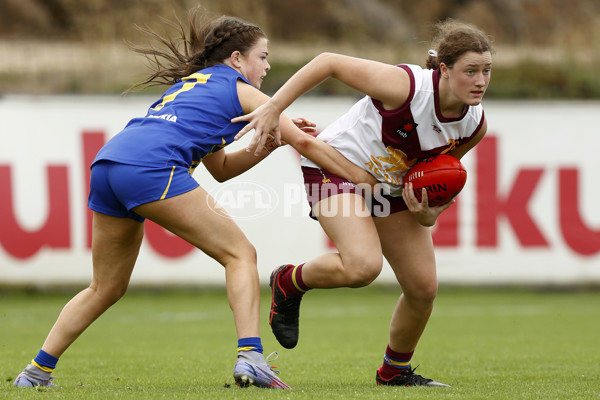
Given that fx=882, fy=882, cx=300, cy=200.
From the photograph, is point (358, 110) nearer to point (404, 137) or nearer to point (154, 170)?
point (404, 137)

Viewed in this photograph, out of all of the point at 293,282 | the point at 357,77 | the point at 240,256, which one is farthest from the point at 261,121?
the point at 293,282

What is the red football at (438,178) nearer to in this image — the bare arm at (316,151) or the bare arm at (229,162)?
the bare arm at (316,151)

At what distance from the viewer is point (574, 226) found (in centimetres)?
1101

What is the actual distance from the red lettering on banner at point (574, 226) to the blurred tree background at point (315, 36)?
68.7 inches

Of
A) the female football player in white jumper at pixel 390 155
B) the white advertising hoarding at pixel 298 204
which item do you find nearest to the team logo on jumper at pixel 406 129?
the female football player in white jumper at pixel 390 155

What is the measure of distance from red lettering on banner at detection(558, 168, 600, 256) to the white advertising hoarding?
12mm

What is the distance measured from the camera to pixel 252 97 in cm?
423

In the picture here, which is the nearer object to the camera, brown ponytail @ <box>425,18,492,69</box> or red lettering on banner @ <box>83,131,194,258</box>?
brown ponytail @ <box>425,18,492,69</box>

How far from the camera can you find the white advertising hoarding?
34.0 ft

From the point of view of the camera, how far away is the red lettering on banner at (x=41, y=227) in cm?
1030

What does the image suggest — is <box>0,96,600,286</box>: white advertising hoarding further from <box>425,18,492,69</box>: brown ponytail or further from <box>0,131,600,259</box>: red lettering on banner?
<box>425,18,492,69</box>: brown ponytail

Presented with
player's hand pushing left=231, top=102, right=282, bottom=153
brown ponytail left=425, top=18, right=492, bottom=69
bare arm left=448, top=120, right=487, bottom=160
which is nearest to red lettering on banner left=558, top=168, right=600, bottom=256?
bare arm left=448, top=120, right=487, bottom=160

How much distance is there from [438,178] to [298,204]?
5.99 metres

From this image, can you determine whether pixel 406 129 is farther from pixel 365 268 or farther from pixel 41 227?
pixel 41 227
